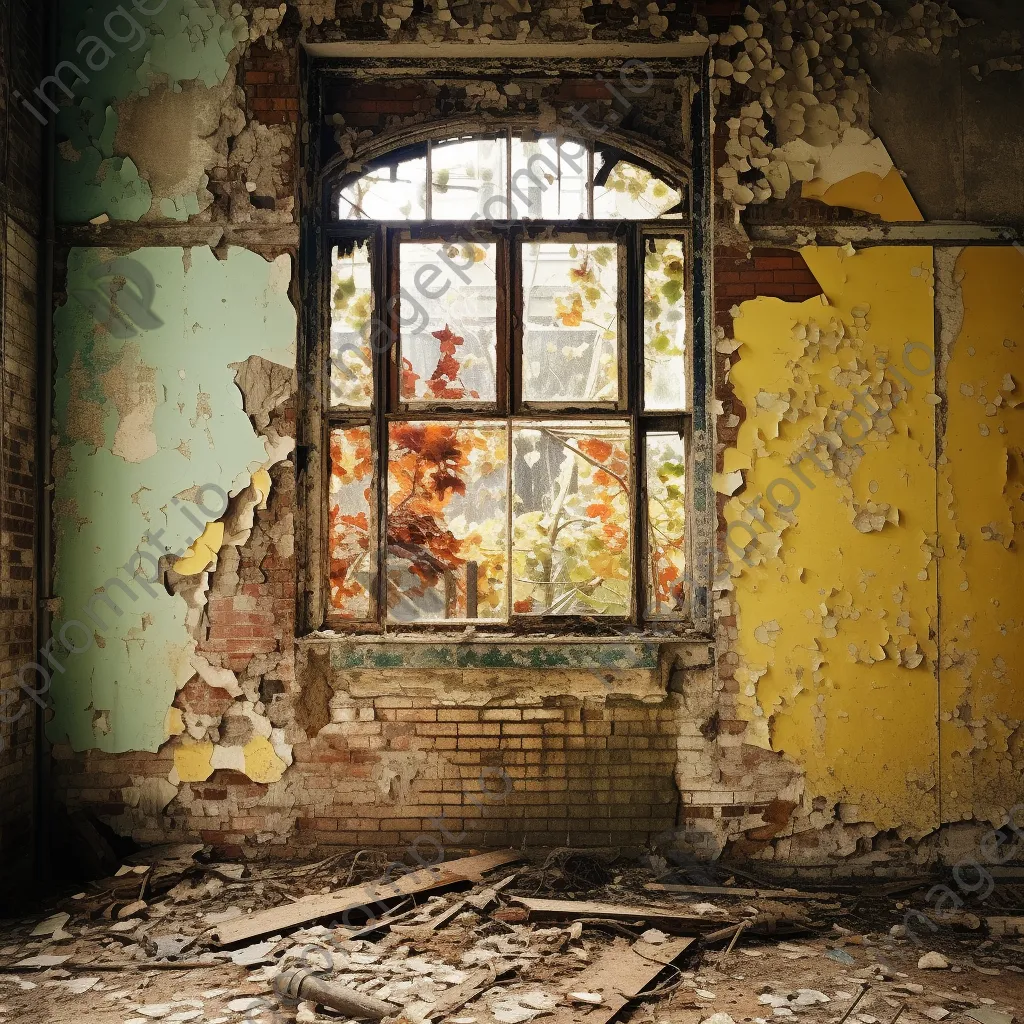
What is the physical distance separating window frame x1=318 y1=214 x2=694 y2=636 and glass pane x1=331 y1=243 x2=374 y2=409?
1.4 inches

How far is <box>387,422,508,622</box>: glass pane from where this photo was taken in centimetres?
388

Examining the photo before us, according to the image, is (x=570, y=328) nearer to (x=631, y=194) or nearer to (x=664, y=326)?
(x=664, y=326)

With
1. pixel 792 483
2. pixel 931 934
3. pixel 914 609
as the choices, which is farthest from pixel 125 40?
pixel 931 934

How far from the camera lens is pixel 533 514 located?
3.88 m

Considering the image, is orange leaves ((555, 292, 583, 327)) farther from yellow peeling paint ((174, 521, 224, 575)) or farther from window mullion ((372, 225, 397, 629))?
yellow peeling paint ((174, 521, 224, 575))

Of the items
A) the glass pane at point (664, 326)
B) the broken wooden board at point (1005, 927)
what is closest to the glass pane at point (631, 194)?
the glass pane at point (664, 326)

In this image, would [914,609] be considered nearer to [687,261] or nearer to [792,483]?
[792,483]

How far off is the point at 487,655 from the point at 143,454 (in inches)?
68.0

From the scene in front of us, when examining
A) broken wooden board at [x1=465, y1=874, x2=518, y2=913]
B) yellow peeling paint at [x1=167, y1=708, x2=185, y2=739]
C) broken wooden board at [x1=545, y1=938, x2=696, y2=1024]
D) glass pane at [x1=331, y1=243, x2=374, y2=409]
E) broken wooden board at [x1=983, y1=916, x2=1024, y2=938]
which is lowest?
broken wooden board at [x1=983, y1=916, x2=1024, y2=938]

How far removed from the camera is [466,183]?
3982 mm

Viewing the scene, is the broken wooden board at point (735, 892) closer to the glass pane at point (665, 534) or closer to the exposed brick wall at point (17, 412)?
the glass pane at point (665, 534)

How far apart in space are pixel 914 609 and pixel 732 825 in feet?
3.98

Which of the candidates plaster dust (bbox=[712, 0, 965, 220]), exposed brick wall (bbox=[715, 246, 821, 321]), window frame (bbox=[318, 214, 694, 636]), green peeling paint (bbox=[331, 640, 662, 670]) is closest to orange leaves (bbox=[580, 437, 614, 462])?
window frame (bbox=[318, 214, 694, 636])

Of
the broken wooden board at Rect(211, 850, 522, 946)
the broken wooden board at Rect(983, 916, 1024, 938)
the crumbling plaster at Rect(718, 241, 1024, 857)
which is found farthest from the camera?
the crumbling plaster at Rect(718, 241, 1024, 857)
